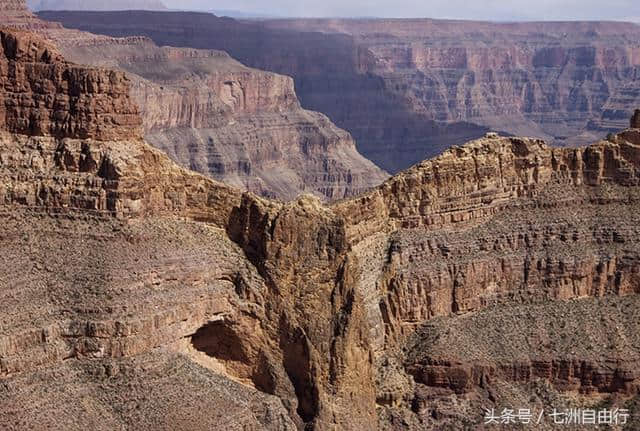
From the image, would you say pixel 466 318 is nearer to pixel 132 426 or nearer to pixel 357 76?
pixel 132 426

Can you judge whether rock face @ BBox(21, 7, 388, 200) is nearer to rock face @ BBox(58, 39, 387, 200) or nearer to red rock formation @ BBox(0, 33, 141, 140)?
rock face @ BBox(58, 39, 387, 200)

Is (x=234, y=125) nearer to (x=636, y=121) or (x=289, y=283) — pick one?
(x=636, y=121)

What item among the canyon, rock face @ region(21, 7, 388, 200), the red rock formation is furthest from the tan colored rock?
rock face @ region(21, 7, 388, 200)

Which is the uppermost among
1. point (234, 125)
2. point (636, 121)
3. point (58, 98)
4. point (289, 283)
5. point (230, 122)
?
point (58, 98)

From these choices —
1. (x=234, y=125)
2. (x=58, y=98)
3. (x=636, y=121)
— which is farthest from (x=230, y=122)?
(x=58, y=98)

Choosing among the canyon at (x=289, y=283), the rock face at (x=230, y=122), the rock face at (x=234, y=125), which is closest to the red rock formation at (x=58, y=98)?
the canyon at (x=289, y=283)

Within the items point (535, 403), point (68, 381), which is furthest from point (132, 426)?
point (535, 403)
